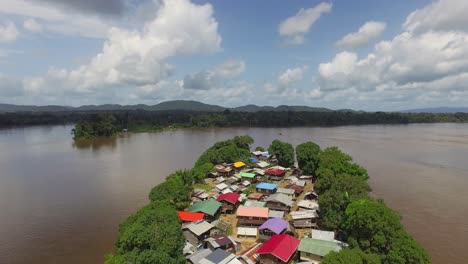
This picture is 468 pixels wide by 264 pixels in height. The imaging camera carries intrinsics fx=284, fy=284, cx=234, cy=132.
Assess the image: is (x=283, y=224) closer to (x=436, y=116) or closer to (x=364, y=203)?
(x=364, y=203)

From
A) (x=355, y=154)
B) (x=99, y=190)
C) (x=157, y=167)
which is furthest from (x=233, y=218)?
(x=355, y=154)

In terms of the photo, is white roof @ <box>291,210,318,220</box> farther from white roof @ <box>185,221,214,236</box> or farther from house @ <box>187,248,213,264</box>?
house @ <box>187,248,213,264</box>

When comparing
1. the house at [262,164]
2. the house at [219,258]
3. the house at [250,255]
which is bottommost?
the house at [250,255]

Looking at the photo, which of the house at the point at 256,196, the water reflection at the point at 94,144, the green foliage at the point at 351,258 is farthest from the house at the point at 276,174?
the water reflection at the point at 94,144

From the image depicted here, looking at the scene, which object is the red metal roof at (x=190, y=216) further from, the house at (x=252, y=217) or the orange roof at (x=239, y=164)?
the orange roof at (x=239, y=164)

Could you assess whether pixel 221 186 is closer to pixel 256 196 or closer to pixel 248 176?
pixel 248 176

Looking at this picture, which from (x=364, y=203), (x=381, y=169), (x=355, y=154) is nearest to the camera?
(x=364, y=203)
